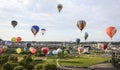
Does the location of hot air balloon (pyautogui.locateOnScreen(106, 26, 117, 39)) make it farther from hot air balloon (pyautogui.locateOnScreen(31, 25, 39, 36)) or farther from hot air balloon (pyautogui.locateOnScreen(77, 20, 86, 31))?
hot air balloon (pyautogui.locateOnScreen(31, 25, 39, 36))

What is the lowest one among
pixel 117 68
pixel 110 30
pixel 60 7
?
pixel 117 68

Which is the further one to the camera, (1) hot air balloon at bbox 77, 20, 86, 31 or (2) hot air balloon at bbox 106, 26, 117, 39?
(1) hot air balloon at bbox 77, 20, 86, 31

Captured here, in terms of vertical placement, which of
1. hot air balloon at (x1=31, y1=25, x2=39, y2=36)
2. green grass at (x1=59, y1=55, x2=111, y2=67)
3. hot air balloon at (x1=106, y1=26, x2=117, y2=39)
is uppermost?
hot air balloon at (x1=31, y1=25, x2=39, y2=36)

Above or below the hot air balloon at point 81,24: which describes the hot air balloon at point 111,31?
below

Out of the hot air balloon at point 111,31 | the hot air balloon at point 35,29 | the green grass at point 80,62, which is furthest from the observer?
the hot air balloon at point 35,29

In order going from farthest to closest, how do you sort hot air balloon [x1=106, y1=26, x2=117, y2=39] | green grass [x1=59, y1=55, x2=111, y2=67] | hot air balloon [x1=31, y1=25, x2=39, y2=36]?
hot air balloon [x1=31, y1=25, x2=39, y2=36], hot air balloon [x1=106, y1=26, x2=117, y2=39], green grass [x1=59, y1=55, x2=111, y2=67]

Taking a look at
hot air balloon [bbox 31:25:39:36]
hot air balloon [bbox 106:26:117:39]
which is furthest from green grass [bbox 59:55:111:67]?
hot air balloon [bbox 31:25:39:36]

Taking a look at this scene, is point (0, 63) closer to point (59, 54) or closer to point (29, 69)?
point (29, 69)

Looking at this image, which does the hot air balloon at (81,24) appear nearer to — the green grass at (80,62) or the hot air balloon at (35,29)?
the green grass at (80,62)

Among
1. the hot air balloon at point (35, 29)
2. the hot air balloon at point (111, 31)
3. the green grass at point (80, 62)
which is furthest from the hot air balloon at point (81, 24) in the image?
the hot air balloon at point (35, 29)

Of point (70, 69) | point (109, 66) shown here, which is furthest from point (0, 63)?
point (109, 66)

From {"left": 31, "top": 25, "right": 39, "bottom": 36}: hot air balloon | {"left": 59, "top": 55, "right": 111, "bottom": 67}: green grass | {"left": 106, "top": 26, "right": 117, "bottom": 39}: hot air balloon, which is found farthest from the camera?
{"left": 31, "top": 25, "right": 39, "bottom": 36}: hot air balloon
